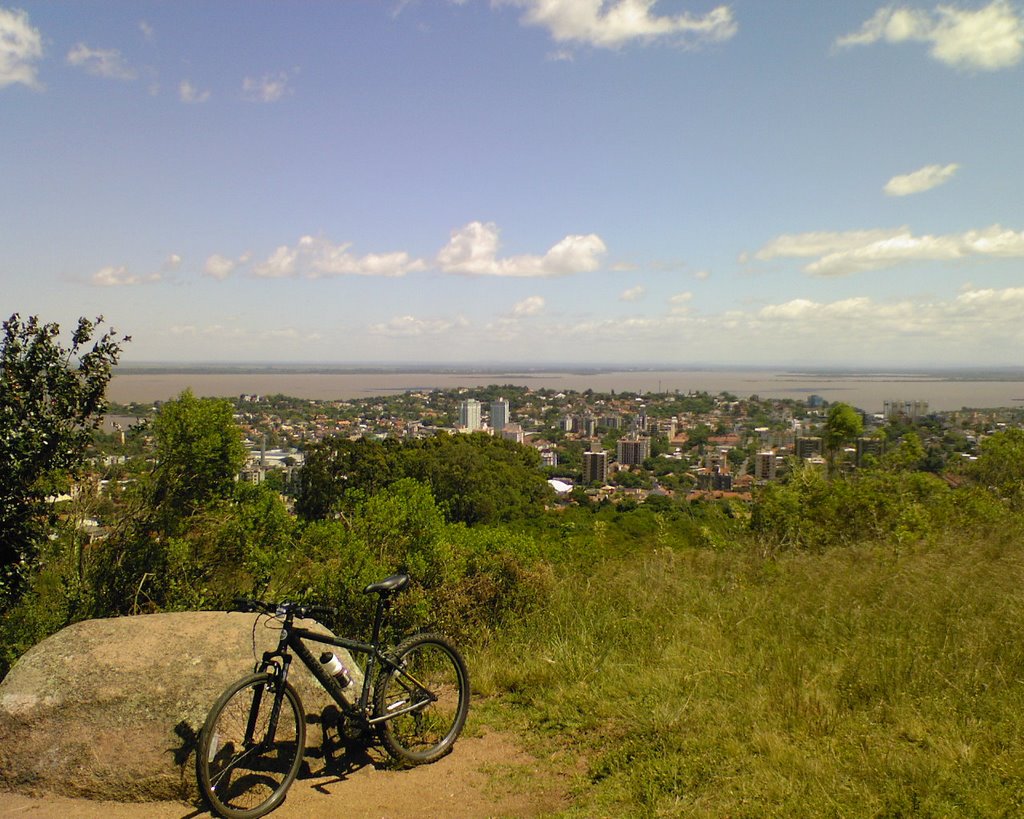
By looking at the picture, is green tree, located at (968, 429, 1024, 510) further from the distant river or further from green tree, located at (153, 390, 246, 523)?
the distant river

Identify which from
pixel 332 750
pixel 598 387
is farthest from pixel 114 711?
pixel 598 387

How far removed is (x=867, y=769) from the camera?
388 centimetres

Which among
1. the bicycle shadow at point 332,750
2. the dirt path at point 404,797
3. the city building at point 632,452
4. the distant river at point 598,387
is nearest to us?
the dirt path at point 404,797

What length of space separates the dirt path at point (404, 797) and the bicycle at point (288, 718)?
16 centimetres

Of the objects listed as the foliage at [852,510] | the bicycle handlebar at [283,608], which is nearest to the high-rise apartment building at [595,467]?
the foliage at [852,510]

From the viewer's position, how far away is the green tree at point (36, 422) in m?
5.60

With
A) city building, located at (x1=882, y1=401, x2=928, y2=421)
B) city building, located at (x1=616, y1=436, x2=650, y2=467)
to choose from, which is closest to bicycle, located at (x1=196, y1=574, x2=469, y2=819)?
city building, located at (x1=882, y1=401, x2=928, y2=421)

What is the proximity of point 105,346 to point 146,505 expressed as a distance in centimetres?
151

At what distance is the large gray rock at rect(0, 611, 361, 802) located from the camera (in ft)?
13.3

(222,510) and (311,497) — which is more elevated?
(222,510)

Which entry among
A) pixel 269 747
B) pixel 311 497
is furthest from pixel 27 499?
pixel 311 497

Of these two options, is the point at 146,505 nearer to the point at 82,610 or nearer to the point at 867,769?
the point at 82,610

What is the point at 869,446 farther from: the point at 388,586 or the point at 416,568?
the point at 388,586

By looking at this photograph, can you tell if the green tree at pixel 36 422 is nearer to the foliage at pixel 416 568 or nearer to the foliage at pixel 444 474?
the foliage at pixel 416 568
